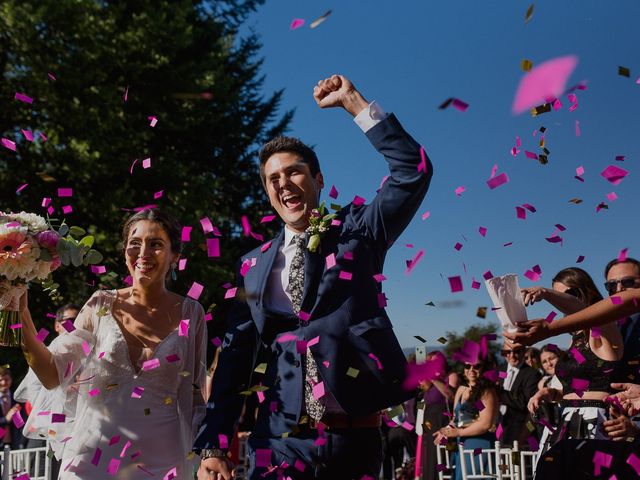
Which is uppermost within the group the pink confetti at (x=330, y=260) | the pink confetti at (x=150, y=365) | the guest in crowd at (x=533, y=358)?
the guest in crowd at (x=533, y=358)

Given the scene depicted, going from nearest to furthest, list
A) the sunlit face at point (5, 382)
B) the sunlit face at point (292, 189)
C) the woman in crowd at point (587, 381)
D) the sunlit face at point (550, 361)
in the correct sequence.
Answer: the sunlit face at point (292, 189) → the woman in crowd at point (587, 381) → the sunlit face at point (550, 361) → the sunlit face at point (5, 382)

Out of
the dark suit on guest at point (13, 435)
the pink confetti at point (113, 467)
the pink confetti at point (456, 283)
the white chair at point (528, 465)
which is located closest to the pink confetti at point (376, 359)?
the pink confetti at point (456, 283)

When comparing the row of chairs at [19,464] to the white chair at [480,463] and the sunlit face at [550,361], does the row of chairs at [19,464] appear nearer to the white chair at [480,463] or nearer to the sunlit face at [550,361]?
the white chair at [480,463]

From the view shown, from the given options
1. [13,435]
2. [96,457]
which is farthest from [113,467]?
[13,435]

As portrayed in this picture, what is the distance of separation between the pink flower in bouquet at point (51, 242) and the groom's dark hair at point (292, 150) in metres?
1.38

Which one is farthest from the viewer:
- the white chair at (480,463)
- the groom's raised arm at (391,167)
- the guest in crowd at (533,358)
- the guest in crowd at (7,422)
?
the guest in crowd at (7,422)

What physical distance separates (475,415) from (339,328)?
209 inches

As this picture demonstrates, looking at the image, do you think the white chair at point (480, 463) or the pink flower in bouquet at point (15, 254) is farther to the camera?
the white chair at point (480, 463)

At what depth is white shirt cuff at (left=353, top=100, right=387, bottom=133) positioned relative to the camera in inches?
113

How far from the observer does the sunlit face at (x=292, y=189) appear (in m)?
3.08

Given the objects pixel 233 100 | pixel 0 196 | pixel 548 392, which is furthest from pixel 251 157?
pixel 548 392

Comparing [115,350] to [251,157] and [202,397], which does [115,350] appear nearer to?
[202,397]

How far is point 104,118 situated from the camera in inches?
Result: 585

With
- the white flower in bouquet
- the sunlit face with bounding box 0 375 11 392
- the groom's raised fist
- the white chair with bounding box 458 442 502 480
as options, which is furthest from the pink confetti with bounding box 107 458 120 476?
the sunlit face with bounding box 0 375 11 392
